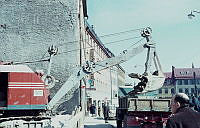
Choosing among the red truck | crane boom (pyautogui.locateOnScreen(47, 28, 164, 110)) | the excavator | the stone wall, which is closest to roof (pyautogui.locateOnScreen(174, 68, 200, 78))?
the stone wall

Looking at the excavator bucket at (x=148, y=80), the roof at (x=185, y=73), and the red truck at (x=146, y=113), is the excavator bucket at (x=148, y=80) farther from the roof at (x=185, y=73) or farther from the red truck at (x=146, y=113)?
the roof at (x=185, y=73)

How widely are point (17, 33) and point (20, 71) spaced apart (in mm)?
8720

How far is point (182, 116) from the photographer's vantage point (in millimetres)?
2787

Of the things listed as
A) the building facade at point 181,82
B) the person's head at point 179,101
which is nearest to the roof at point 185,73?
the building facade at point 181,82

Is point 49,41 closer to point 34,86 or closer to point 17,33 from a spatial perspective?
point 17,33

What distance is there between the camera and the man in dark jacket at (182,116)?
9.02 ft

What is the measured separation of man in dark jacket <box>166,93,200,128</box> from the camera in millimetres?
2748

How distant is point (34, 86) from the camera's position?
11828 mm

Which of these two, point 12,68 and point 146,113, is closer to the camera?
point 146,113

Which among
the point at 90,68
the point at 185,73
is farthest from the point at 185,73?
the point at 90,68

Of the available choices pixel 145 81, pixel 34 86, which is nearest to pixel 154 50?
pixel 145 81

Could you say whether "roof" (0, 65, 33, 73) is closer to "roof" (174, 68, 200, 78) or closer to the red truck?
the red truck

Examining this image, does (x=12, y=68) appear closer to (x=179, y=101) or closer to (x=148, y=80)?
(x=148, y=80)

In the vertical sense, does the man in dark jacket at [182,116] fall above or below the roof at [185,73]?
below
